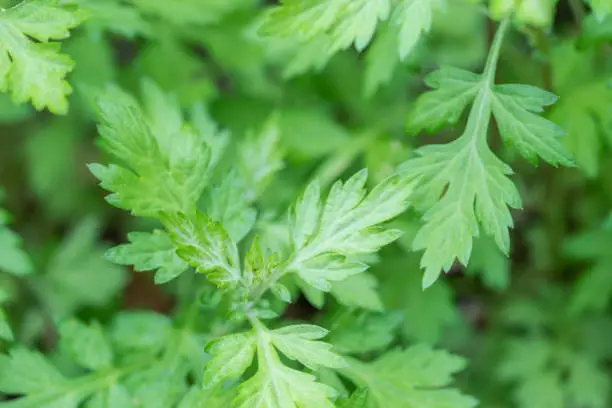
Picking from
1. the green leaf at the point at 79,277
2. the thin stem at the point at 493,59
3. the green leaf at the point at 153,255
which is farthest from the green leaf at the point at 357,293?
the green leaf at the point at 79,277

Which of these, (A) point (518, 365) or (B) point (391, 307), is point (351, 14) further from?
(A) point (518, 365)

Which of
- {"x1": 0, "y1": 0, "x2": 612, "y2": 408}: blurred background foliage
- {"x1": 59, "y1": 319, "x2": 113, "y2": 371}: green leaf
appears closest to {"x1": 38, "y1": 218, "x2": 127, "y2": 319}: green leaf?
{"x1": 0, "y1": 0, "x2": 612, "y2": 408}: blurred background foliage

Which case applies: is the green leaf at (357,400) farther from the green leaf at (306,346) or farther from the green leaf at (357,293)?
the green leaf at (357,293)

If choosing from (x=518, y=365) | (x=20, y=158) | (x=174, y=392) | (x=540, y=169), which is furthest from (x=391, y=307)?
(x=20, y=158)

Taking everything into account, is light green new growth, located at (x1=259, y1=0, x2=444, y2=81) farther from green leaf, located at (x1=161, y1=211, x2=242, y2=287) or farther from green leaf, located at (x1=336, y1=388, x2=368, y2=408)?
green leaf, located at (x1=336, y1=388, x2=368, y2=408)

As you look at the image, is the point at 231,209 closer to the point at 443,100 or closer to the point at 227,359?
the point at 227,359
